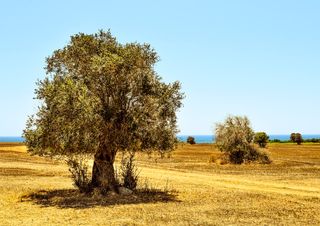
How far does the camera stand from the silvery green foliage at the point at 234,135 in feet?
169

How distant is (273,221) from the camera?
1881cm

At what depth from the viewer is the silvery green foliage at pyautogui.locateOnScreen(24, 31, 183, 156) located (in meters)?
22.8

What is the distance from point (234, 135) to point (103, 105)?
30.0 meters

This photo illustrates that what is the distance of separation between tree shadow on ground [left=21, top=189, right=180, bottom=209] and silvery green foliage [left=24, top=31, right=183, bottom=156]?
237 centimetres

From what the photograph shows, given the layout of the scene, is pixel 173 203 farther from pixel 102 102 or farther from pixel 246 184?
pixel 246 184

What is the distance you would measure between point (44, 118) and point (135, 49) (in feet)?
19.9

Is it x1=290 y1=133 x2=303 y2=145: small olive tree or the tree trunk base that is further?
x1=290 y1=133 x2=303 y2=145: small olive tree

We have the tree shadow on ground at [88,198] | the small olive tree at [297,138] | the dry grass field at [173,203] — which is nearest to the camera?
the dry grass field at [173,203]

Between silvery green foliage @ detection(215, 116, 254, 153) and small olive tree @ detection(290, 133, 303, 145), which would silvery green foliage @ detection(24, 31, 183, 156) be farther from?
small olive tree @ detection(290, 133, 303, 145)

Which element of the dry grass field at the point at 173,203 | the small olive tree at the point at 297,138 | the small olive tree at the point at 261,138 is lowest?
the dry grass field at the point at 173,203

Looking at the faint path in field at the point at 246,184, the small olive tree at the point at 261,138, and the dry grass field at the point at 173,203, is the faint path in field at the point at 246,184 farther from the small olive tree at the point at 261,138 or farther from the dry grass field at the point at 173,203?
the small olive tree at the point at 261,138

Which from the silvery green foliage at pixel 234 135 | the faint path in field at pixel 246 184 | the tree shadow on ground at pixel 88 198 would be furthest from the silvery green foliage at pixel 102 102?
the silvery green foliage at pixel 234 135

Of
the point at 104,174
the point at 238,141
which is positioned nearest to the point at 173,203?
the point at 104,174

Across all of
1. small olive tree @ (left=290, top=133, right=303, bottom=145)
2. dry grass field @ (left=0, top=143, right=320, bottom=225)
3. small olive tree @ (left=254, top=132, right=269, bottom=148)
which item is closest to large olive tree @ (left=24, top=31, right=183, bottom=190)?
dry grass field @ (left=0, top=143, right=320, bottom=225)
